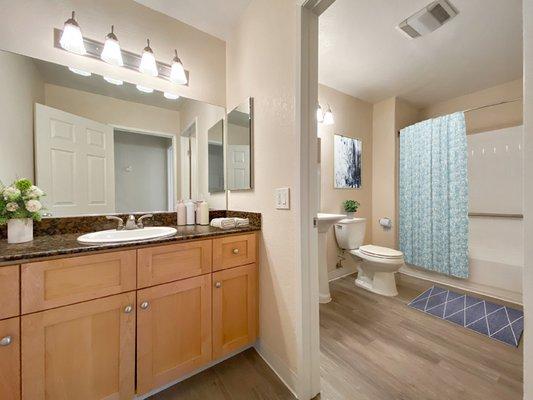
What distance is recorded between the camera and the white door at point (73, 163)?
1235mm

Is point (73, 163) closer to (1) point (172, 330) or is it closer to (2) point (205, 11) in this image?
(1) point (172, 330)

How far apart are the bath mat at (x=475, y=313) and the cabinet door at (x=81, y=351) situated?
7.52 ft

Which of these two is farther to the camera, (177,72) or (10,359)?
(177,72)

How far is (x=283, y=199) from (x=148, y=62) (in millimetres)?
1289

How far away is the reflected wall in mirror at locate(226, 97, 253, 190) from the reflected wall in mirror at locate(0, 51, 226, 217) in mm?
192

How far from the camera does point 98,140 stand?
4.58ft

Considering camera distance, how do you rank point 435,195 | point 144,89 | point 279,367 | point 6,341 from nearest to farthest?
1. point 6,341
2. point 279,367
3. point 144,89
4. point 435,195

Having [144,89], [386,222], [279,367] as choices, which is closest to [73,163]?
[144,89]

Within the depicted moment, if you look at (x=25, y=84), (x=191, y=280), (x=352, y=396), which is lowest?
(x=352, y=396)

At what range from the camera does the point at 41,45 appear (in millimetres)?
1228

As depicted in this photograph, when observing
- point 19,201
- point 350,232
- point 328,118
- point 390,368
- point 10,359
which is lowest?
point 390,368

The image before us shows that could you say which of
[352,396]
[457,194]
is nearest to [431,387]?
[352,396]

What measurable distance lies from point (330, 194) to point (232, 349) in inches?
74.5

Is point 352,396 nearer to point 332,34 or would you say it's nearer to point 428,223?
point 428,223
